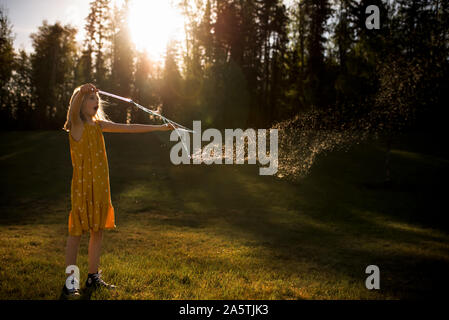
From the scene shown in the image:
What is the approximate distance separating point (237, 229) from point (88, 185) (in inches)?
Answer: 258

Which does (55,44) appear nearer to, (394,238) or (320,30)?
(320,30)

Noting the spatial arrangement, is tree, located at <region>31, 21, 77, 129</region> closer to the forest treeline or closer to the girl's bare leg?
the forest treeline

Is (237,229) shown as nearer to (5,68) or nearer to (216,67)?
(216,67)

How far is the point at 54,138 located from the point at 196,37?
15635 millimetres

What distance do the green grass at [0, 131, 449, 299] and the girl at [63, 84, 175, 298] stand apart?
1.94 ft

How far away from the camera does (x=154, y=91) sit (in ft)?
101

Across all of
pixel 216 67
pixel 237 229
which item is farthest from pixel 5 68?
pixel 237 229

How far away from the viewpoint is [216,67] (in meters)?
23.2

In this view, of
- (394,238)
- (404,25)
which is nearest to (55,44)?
(404,25)

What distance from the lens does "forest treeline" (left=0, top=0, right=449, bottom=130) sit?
2291 centimetres

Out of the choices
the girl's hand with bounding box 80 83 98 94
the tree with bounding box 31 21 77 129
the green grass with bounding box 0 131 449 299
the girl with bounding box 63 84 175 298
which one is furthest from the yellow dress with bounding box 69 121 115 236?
the tree with bounding box 31 21 77 129

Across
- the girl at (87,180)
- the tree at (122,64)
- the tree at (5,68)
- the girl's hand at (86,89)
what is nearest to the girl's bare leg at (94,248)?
the girl at (87,180)
